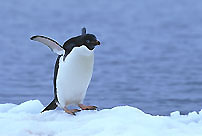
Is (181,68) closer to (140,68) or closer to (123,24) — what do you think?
(140,68)

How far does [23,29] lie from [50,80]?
10.3 m

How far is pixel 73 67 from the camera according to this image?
540cm

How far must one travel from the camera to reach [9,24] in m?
22.2

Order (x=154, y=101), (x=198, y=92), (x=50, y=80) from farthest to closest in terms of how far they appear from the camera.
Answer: (x=50, y=80)
(x=198, y=92)
(x=154, y=101)

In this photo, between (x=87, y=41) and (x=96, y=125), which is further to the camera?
(x=87, y=41)

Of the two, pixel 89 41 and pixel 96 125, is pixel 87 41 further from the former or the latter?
pixel 96 125

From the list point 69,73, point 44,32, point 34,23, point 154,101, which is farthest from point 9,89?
point 34,23

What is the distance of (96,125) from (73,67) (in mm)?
609

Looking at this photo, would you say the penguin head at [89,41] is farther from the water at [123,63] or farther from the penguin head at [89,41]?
the water at [123,63]

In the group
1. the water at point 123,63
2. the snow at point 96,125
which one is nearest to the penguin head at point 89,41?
the snow at point 96,125

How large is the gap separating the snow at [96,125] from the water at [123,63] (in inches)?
105

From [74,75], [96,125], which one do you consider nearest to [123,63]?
[74,75]

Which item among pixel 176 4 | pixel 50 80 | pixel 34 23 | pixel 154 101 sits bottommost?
pixel 154 101

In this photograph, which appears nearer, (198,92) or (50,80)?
(198,92)
